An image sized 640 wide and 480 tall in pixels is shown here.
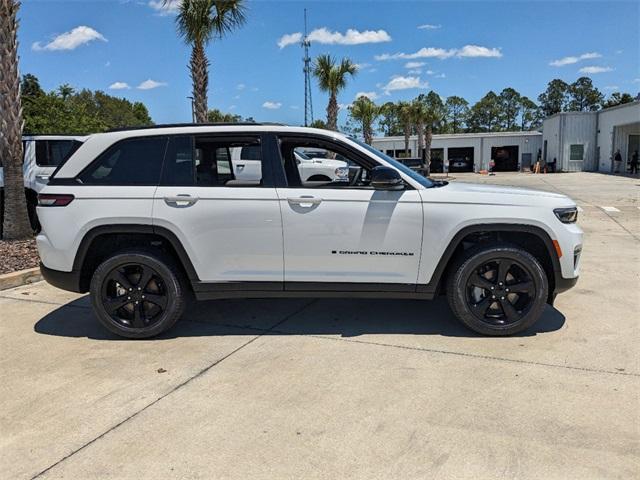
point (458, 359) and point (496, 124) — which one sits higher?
point (496, 124)

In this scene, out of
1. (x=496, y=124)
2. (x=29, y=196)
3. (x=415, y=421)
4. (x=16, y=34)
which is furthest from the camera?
(x=496, y=124)

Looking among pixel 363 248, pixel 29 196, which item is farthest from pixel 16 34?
pixel 363 248

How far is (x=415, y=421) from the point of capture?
324 centimetres

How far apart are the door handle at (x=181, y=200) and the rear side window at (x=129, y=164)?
24 cm

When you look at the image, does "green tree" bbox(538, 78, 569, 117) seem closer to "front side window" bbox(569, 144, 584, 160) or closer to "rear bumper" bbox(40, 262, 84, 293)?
"front side window" bbox(569, 144, 584, 160)

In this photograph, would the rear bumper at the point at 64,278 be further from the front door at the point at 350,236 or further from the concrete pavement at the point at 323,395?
the front door at the point at 350,236

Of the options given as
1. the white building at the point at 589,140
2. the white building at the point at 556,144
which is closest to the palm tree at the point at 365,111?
the white building at the point at 556,144

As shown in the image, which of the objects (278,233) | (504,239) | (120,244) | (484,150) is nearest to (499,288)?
(504,239)

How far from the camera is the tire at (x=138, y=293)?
4.56 m

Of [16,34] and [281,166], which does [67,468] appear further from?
[16,34]

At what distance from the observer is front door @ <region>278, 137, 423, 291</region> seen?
14.4 feet

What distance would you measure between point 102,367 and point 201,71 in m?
12.1

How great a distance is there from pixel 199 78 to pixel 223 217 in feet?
37.3

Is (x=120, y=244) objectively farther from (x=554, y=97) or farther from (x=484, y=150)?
(x=554, y=97)
